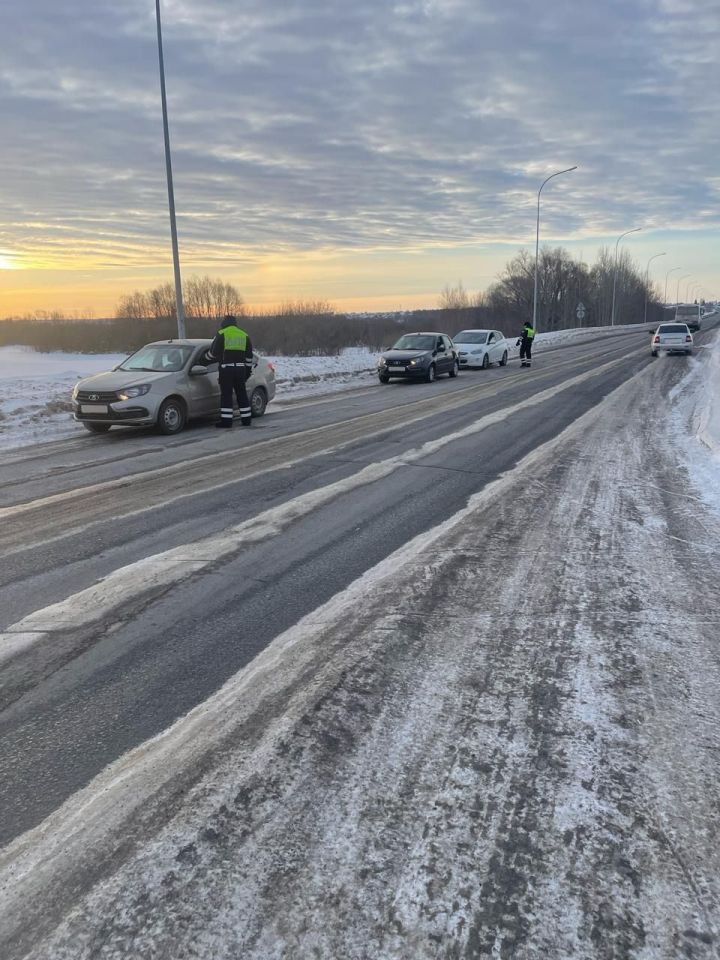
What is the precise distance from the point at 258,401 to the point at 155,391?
2.65 meters

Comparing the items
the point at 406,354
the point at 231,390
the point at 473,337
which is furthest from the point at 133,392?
the point at 473,337

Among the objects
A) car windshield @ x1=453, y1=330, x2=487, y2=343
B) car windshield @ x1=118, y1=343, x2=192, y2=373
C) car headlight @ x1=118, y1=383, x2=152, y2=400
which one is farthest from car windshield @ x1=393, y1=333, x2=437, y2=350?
car headlight @ x1=118, y1=383, x2=152, y2=400

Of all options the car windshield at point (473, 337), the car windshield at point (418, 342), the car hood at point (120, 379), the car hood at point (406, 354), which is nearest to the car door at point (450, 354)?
the car windshield at point (418, 342)

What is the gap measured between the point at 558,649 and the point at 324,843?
1.80 meters

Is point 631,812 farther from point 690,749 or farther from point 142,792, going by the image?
point 142,792

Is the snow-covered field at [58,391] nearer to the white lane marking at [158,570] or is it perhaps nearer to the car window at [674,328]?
the white lane marking at [158,570]

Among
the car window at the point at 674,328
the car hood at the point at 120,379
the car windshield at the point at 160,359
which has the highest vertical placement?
the car window at the point at 674,328

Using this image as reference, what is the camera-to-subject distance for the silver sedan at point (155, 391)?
1073cm

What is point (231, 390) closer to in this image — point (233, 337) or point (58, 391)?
point (233, 337)

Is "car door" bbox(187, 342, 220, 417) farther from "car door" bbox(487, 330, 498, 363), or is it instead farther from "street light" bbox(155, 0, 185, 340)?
"car door" bbox(487, 330, 498, 363)

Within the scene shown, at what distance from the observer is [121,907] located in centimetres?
197

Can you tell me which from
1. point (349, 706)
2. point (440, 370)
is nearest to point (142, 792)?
point (349, 706)

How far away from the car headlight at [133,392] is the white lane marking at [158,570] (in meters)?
4.87

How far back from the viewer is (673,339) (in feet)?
92.6
